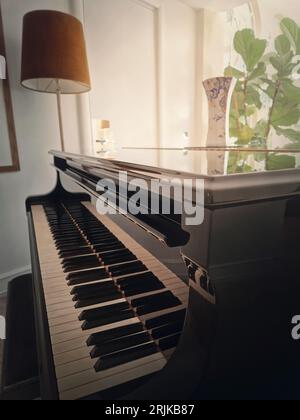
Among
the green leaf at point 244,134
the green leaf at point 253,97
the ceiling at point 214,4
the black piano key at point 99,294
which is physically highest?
the ceiling at point 214,4

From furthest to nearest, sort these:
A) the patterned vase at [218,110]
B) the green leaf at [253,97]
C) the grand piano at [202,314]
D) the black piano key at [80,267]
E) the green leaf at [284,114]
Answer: the green leaf at [253,97], the green leaf at [284,114], the patterned vase at [218,110], the black piano key at [80,267], the grand piano at [202,314]

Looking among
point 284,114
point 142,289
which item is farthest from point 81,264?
point 284,114

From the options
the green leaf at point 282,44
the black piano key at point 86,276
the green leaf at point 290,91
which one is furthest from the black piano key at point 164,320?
the green leaf at point 282,44

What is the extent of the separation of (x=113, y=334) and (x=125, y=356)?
2.1 inches

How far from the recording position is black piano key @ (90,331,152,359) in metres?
0.47

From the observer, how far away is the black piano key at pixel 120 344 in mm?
470

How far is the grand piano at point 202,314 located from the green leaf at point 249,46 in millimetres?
3046

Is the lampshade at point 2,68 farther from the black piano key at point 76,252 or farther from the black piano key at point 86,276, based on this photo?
the black piano key at point 86,276

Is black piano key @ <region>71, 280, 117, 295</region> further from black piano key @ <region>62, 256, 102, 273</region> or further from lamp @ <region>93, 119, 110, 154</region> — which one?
lamp @ <region>93, 119, 110, 154</region>

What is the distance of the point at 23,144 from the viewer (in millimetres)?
2031

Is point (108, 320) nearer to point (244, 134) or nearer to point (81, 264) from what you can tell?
point (81, 264)

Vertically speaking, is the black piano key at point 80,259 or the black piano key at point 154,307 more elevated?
the black piano key at point 154,307

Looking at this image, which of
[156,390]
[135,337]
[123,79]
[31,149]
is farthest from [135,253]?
[123,79]

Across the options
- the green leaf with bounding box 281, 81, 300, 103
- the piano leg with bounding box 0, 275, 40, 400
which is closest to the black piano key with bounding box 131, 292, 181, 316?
the piano leg with bounding box 0, 275, 40, 400
